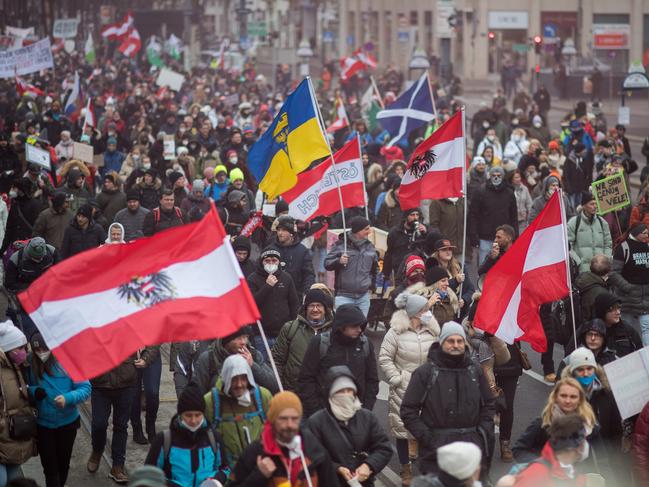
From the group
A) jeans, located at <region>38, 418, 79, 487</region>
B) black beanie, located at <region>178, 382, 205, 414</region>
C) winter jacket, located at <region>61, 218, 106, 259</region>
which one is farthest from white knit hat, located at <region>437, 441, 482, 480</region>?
winter jacket, located at <region>61, 218, 106, 259</region>

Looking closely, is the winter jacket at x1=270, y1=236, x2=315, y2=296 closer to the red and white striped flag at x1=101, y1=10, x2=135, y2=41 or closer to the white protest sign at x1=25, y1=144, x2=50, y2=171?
the white protest sign at x1=25, y1=144, x2=50, y2=171

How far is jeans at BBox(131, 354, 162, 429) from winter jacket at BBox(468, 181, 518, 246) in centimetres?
607

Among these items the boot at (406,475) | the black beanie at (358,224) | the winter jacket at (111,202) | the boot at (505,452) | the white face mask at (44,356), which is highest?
the black beanie at (358,224)

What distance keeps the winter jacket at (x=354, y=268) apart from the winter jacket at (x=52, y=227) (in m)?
3.31

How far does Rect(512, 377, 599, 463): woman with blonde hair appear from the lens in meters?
7.65

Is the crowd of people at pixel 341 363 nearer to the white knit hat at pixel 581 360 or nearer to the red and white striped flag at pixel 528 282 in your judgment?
the white knit hat at pixel 581 360

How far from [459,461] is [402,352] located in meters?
3.36

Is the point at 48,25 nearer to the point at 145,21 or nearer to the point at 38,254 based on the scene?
the point at 145,21

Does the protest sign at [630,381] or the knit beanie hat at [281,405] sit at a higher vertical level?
the knit beanie hat at [281,405]

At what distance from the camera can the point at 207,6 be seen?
144250mm

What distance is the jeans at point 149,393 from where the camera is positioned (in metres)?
10.5

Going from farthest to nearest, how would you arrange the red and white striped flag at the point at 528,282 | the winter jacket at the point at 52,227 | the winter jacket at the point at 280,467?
the winter jacket at the point at 52,227 → the red and white striped flag at the point at 528,282 → the winter jacket at the point at 280,467

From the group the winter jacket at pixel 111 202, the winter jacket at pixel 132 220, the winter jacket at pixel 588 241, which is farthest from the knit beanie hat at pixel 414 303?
the winter jacket at pixel 111 202

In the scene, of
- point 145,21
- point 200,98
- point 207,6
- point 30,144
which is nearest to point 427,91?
point 30,144
